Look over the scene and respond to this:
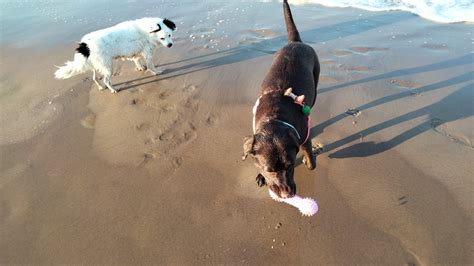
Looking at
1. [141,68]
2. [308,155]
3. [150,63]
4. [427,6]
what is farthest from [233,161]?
[427,6]

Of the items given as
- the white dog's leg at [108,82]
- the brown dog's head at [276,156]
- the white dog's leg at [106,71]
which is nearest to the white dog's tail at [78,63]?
the white dog's leg at [106,71]

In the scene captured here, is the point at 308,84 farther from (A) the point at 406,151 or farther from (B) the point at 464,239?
(B) the point at 464,239

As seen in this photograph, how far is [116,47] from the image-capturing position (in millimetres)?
6734

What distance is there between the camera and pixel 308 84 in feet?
14.0

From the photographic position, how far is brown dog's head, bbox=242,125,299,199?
3.00 m

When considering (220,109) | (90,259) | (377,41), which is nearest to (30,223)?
→ (90,259)

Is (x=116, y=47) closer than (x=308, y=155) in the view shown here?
No

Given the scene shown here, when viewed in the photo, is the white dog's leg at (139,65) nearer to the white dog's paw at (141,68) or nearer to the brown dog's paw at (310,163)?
the white dog's paw at (141,68)

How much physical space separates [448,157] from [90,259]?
4.70 m

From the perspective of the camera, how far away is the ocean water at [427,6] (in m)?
8.36

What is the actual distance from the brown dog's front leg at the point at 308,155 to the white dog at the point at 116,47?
4.49 m

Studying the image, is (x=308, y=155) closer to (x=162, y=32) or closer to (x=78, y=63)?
(x=162, y=32)

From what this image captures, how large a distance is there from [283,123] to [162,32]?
496cm

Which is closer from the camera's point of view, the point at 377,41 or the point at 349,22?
the point at 377,41
